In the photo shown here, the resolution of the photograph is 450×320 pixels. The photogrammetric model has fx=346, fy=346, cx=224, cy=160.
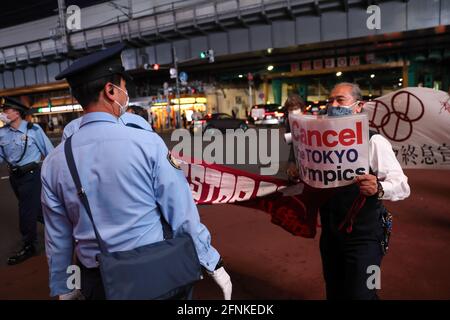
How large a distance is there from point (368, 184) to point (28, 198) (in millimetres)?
4710

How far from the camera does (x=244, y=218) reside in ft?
20.6

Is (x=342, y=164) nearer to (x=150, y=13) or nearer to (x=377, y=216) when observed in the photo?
(x=377, y=216)

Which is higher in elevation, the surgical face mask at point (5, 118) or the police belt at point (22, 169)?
the surgical face mask at point (5, 118)

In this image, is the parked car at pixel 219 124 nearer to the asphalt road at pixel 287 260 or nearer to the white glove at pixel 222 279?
the asphalt road at pixel 287 260

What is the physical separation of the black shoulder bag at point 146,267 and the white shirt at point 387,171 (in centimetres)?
138

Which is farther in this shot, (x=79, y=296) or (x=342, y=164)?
(x=342, y=164)

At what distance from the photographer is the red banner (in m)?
3.07

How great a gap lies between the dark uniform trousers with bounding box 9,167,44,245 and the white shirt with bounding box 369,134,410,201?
4637mm

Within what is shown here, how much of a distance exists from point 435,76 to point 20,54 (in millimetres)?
47232

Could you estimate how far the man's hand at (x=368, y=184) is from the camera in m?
2.18

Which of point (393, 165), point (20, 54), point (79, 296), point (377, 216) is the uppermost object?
point (20, 54)

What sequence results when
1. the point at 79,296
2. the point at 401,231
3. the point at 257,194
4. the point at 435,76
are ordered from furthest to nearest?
1. the point at 435,76
2. the point at 401,231
3. the point at 257,194
4. the point at 79,296

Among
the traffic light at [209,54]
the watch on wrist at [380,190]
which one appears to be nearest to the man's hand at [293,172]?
the watch on wrist at [380,190]
